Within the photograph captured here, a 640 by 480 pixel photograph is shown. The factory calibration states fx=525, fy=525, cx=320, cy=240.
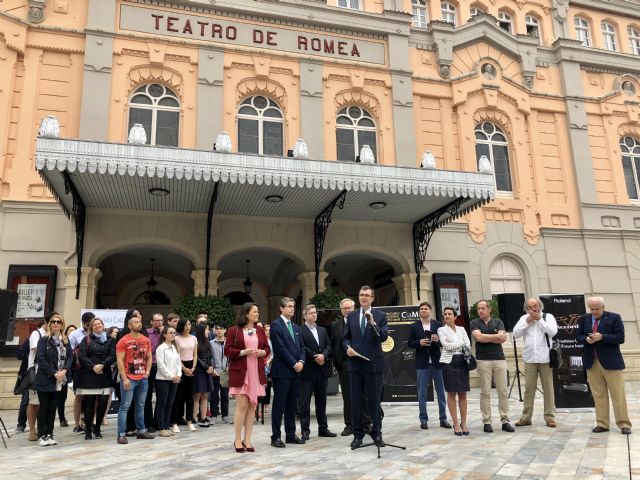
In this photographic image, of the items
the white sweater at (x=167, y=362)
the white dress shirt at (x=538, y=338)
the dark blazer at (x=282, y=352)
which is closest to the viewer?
the dark blazer at (x=282, y=352)


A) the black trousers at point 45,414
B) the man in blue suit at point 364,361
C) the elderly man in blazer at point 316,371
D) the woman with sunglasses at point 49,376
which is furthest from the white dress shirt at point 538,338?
the black trousers at point 45,414

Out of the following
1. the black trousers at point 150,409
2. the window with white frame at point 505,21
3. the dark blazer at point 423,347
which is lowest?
the black trousers at point 150,409

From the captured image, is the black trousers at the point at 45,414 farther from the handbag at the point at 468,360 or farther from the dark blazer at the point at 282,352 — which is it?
the handbag at the point at 468,360

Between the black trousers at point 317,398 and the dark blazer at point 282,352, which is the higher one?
the dark blazer at point 282,352

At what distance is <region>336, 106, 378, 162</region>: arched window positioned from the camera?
15102 mm

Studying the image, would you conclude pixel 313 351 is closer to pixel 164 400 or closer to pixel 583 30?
pixel 164 400

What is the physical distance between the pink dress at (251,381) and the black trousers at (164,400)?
1.66 metres

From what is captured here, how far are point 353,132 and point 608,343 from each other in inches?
393

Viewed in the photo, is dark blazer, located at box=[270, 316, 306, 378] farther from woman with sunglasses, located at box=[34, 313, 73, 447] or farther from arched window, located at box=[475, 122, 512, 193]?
arched window, located at box=[475, 122, 512, 193]

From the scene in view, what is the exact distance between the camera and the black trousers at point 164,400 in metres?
7.19

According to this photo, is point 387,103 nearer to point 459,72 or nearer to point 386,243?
point 459,72

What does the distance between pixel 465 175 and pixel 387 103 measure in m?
4.60

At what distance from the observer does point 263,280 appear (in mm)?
18609

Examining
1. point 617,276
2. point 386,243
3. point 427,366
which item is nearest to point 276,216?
point 386,243
